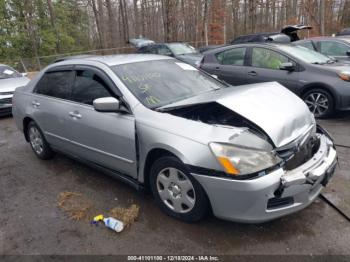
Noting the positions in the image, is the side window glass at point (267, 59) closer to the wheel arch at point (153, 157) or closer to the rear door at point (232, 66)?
the rear door at point (232, 66)

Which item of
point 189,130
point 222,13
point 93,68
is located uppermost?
point 222,13

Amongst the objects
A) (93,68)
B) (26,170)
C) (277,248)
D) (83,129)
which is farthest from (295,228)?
(26,170)

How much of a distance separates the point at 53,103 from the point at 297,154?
3.11 meters

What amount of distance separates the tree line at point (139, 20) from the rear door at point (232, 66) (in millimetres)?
13407

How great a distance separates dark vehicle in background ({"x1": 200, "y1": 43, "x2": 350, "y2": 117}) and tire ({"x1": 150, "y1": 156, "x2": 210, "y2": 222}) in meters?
4.16

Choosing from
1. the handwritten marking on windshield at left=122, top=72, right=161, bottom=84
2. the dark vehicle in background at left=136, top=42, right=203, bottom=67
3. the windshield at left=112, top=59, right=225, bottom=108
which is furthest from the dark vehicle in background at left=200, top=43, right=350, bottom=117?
the dark vehicle in background at left=136, top=42, right=203, bottom=67

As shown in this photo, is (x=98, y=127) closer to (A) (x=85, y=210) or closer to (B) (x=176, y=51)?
(A) (x=85, y=210)

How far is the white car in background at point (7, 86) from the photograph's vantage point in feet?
25.2

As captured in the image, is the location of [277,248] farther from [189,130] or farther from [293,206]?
[189,130]

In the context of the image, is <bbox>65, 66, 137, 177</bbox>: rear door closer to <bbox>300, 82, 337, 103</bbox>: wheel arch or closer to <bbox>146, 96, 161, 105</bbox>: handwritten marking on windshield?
<bbox>146, 96, 161, 105</bbox>: handwritten marking on windshield

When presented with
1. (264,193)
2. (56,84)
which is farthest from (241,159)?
(56,84)

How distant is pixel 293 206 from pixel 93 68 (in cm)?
259

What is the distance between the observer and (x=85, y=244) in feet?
8.78

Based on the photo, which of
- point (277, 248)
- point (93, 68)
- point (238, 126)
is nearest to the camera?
point (277, 248)
